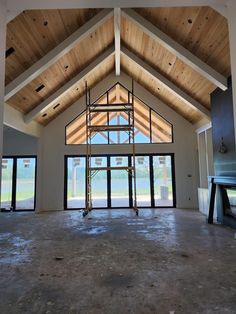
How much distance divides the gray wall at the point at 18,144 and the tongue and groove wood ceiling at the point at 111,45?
49.6 inches

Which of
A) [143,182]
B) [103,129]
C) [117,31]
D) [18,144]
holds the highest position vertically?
[117,31]

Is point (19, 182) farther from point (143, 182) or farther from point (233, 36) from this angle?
point (233, 36)

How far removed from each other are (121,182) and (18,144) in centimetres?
428

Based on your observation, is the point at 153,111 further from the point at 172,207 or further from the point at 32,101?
the point at 32,101

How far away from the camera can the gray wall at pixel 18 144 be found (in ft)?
28.6

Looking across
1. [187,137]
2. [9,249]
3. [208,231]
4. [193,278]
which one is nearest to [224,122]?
[208,231]

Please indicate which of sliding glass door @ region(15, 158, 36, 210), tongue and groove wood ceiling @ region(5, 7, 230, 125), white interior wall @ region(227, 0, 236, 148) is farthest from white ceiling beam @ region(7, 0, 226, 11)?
sliding glass door @ region(15, 158, 36, 210)

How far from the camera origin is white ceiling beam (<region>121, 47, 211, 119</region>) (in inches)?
267

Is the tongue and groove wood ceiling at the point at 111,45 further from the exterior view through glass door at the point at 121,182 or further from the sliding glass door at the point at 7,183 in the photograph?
the sliding glass door at the point at 7,183

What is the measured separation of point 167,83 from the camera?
6762 millimetres

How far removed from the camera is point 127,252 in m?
3.50

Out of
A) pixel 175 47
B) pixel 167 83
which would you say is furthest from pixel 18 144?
pixel 175 47

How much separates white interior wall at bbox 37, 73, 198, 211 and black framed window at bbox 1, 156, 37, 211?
2.30ft

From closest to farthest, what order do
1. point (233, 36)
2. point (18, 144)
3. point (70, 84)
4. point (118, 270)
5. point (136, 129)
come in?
point (233, 36) < point (118, 270) < point (70, 84) < point (136, 129) < point (18, 144)
